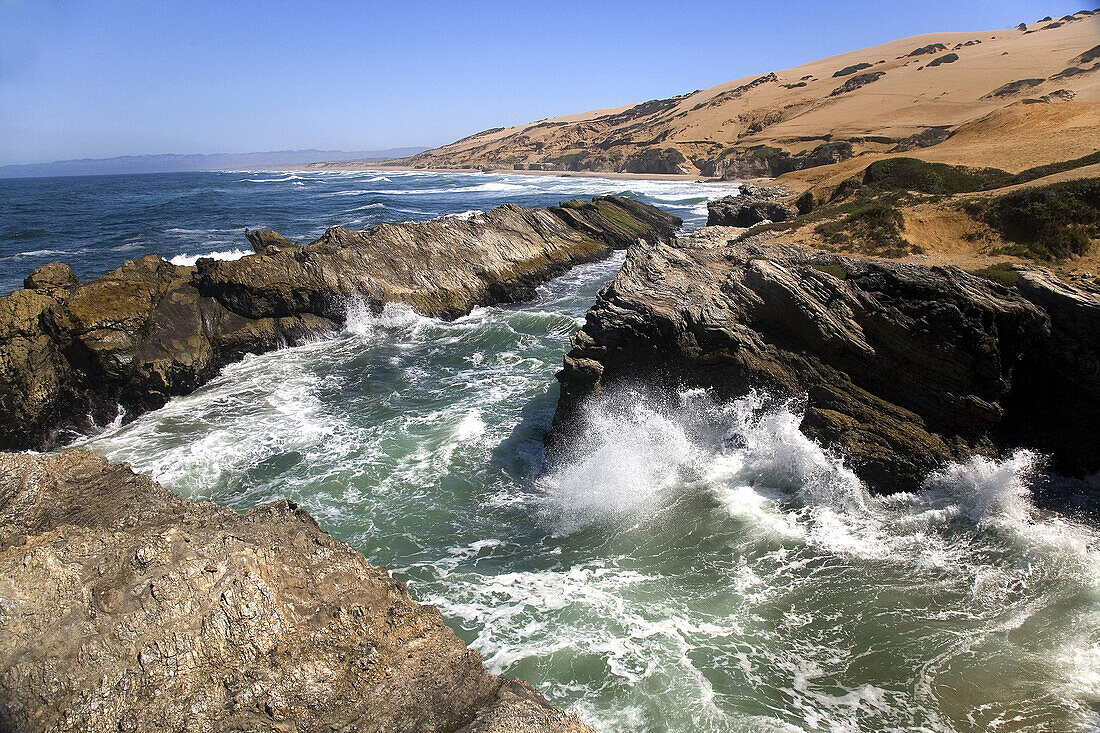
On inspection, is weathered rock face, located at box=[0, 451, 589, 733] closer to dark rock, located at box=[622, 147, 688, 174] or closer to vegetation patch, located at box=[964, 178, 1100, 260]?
vegetation patch, located at box=[964, 178, 1100, 260]

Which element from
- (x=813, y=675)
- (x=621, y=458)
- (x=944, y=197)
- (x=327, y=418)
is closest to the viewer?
(x=813, y=675)

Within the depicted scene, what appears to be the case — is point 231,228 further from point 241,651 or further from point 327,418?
point 241,651

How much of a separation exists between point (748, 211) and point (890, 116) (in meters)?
38.8

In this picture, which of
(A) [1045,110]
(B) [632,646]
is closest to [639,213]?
(A) [1045,110]

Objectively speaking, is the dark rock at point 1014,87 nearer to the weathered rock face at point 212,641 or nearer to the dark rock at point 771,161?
the dark rock at point 771,161

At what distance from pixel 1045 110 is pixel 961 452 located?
32.7 metres

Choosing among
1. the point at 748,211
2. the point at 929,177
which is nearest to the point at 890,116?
the point at 748,211

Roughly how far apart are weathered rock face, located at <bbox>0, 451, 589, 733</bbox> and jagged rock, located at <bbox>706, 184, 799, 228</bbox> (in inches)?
1208

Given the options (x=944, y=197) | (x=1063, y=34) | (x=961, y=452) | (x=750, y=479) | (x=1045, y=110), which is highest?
(x=1063, y=34)

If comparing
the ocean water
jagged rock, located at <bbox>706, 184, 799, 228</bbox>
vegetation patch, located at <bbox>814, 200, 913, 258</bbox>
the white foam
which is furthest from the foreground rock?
vegetation patch, located at <bbox>814, 200, 913, 258</bbox>

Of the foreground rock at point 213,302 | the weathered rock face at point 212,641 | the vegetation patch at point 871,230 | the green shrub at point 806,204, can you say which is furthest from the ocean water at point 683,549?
the green shrub at point 806,204

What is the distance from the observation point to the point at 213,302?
60.7ft

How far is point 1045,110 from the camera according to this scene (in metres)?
30.5

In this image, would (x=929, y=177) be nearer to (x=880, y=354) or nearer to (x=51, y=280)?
(x=880, y=354)
